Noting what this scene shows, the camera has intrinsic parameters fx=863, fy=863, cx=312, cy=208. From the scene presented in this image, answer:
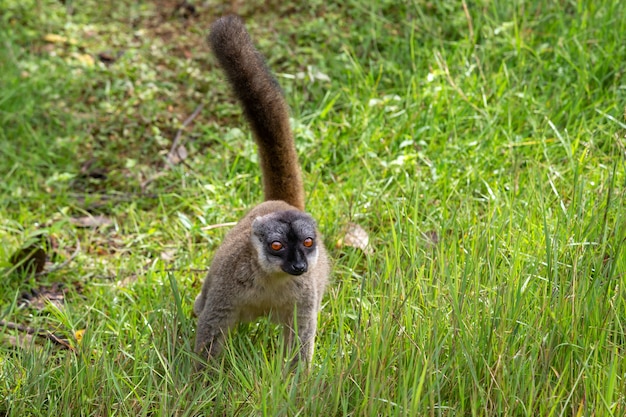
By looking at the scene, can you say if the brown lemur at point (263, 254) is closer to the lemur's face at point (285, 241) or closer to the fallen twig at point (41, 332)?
the lemur's face at point (285, 241)

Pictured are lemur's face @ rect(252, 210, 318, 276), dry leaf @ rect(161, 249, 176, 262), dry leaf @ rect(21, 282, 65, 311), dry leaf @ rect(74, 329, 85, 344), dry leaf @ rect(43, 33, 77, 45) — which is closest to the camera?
lemur's face @ rect(252, 210, 318, 276)

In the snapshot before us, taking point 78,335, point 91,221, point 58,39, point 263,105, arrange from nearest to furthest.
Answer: point 78,335 → point 263,105 → point 91,221 → point 58,39

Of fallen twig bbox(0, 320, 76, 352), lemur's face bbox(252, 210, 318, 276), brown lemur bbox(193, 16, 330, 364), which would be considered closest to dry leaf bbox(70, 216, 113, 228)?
fallen twig bbox(0, 320, 76, 352)

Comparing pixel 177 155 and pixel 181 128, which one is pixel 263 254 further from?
pixel 181 128

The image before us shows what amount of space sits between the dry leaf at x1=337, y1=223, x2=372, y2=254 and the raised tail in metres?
0.41

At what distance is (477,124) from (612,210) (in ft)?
5.15

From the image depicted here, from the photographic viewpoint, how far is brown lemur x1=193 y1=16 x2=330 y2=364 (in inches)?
147

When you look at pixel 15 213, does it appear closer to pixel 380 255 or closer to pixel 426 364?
pixel 380 255

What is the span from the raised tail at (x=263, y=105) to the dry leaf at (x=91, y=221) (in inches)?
60.5

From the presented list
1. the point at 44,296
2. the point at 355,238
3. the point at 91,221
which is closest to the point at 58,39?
the point at 91,221

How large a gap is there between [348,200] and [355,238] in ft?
1.30

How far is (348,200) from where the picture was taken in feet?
16.9

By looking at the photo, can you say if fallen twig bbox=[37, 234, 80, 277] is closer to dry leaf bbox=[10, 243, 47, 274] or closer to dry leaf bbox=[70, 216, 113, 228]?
dry leaf bbox=[10, 243, 47, 274]

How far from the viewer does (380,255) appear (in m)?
4.46
